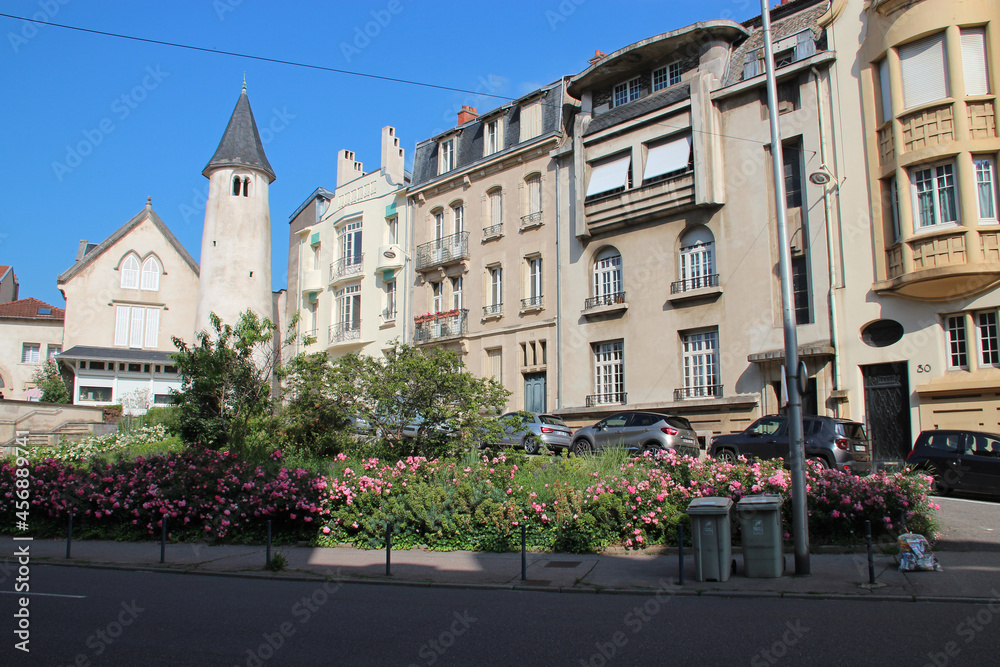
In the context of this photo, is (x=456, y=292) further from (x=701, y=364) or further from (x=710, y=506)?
(x=710, y=506)

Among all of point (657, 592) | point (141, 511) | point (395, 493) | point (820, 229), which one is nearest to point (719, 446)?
point (820, 229)

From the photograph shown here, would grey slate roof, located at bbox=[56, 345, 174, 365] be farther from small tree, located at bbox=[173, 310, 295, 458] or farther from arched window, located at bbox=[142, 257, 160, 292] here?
small tree, located at bbox=[173, 310, 295, 458]

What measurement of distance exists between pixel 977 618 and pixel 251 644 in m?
6.88

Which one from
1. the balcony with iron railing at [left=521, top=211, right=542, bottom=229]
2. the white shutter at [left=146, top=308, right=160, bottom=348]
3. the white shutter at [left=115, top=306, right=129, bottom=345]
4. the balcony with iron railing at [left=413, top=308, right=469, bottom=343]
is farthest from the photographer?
the white shutter at [left=146, top=308, right=160, bottom=348]

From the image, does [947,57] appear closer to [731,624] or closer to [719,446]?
[719,446]

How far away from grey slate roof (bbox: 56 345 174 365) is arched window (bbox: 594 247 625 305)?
26.0 metres

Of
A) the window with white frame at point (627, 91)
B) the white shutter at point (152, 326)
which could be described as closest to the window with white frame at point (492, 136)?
the window with white frame at point (627, 91)

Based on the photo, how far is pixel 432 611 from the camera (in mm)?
8602

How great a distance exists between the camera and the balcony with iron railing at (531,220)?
30.2 meters

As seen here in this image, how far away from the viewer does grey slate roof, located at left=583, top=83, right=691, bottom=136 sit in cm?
2597

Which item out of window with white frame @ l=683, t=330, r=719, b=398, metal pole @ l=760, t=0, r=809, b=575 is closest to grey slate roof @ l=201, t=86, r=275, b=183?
window with white frame @ l=683, t=330, r=719, b=398

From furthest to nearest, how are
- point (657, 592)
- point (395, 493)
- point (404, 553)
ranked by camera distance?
point (395, 493)
point (404, 553)
point (657, 592)

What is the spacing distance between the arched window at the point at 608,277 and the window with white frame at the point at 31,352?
38446mm

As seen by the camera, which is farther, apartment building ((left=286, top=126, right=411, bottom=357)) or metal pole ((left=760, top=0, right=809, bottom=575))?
apartment building ((left=286, top=126, right=411, bottom=357))
